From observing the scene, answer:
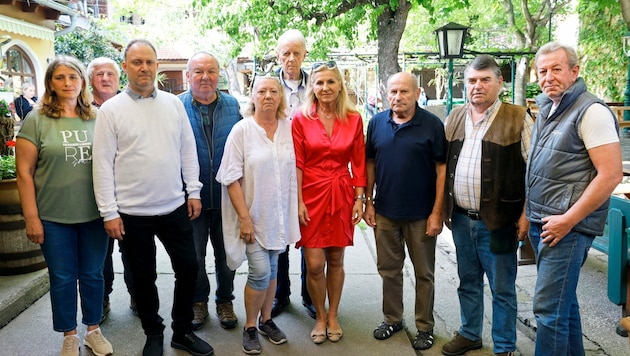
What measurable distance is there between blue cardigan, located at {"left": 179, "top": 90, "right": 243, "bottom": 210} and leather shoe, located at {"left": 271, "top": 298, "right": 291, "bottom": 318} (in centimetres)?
95

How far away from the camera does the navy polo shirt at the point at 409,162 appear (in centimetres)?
328

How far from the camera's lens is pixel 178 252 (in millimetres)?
3232

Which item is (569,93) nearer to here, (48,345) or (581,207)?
(581,207)

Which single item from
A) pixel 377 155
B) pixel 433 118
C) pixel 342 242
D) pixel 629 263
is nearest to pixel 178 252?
pixel 342 242

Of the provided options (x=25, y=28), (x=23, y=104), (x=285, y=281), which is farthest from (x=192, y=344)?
(x=25, y=28)

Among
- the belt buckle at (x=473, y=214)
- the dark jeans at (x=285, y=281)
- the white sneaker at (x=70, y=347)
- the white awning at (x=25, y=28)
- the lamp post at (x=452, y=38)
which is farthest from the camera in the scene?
the white awning at (x=25, y=28)

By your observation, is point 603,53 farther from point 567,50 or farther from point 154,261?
point 154,261

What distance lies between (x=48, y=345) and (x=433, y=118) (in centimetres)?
299

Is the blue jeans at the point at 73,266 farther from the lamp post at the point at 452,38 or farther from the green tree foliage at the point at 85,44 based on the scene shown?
the green tree foliage at the point at 85,44

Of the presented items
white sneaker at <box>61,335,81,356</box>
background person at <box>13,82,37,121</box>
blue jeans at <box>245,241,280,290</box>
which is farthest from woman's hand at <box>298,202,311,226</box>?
background person at <box>13,82,37,121</box>

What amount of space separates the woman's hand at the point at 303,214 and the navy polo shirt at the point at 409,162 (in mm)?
517

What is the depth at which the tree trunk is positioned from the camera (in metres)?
9.08

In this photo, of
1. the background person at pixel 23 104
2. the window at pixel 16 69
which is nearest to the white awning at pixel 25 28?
the window at pixel 16 69

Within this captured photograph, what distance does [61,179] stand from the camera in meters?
3.02
